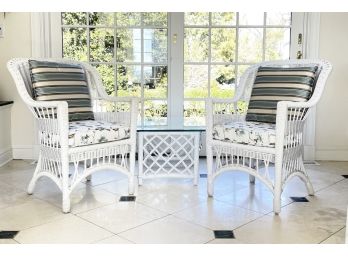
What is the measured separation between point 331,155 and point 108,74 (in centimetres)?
212

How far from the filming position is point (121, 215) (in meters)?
2.27

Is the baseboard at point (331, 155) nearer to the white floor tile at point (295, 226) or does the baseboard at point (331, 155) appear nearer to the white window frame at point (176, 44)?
the white window frame at point (176, 44)

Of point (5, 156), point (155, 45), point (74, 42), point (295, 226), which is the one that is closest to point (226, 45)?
point (155, 45)

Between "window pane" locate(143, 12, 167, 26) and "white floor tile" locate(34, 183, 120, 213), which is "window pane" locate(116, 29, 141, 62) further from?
"white floor tile" locate(34, 183, 120, 213)

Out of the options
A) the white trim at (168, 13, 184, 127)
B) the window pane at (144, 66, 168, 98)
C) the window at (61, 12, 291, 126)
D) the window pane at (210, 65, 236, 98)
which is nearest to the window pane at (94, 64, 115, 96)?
the window at (61, 12, 291, 126)

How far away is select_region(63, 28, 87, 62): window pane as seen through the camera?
3.65 m

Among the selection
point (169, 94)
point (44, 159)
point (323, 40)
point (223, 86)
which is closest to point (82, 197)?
point (44, 159)

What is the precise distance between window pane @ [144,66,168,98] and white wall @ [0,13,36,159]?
1.03 metres

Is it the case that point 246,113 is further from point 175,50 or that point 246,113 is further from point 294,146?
point 175,50

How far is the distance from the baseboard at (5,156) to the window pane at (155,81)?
129 cm

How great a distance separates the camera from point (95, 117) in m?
2.88

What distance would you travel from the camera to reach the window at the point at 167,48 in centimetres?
366

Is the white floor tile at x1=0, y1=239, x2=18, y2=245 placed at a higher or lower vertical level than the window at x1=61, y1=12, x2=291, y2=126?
lower

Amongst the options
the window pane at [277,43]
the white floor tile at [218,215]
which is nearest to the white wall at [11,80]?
the white floor tile at [218,215]
